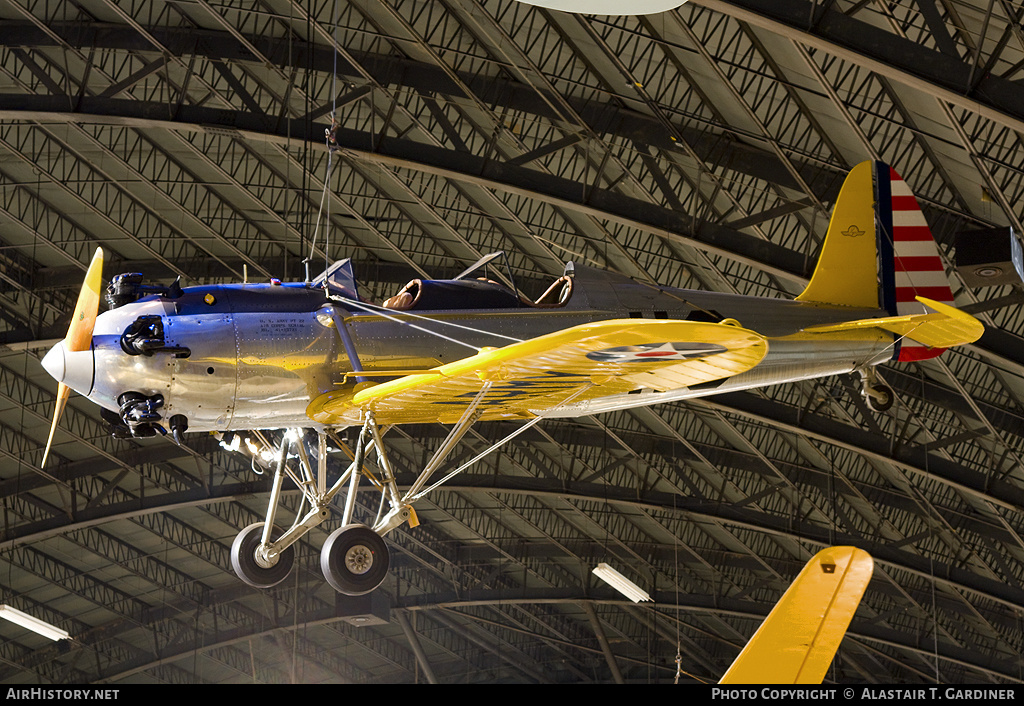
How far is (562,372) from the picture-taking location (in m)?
10.1

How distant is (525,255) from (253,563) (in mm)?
A: 18633

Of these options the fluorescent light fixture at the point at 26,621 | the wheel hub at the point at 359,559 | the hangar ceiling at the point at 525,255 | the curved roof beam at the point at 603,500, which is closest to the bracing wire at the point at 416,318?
the hangar ceiling at the point at 525,255

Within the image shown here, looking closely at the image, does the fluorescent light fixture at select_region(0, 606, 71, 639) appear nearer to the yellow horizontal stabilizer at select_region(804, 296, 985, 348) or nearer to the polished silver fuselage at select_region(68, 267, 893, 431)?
the polished silver fuselage at select_region(68, 267, 893, 431)

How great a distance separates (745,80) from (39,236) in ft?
58.4

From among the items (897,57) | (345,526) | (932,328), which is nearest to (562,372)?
(345,526)

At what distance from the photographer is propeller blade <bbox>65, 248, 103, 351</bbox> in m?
10.0

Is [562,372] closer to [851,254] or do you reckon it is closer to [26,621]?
[851,254]

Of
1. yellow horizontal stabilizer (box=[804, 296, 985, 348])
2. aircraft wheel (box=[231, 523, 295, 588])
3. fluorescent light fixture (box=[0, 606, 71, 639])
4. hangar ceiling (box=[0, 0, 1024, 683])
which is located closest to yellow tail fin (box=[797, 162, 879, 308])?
yellow horizontal stabilizer (box=[804, 296, 985, 348])

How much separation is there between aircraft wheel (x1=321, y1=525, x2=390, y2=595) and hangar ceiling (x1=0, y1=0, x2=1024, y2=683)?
3.01m

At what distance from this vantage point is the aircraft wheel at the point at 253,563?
11172mm

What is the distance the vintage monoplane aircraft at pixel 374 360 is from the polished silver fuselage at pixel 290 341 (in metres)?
0.01

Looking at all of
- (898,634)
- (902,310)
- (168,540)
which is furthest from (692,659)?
(902,310)

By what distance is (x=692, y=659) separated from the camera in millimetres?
47062
